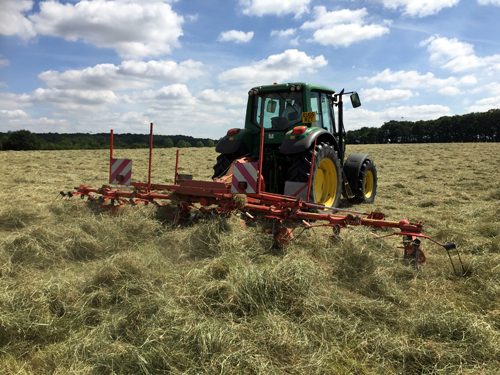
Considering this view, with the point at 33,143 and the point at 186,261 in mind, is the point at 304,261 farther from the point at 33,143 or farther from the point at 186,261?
the point at 33,143

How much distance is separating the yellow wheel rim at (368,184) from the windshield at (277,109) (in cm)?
253

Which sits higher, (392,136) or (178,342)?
(392,136)

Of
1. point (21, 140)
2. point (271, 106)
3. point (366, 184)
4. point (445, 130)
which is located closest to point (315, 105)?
point (271, 106)

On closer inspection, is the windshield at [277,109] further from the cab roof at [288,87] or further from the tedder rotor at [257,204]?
the tedder rotor at [257,204]

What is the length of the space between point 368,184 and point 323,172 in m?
2.24

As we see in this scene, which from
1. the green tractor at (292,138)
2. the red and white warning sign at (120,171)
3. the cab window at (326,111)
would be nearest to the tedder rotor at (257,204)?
the red and white warning sign at (120,171)

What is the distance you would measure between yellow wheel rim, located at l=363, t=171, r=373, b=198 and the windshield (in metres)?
2.53

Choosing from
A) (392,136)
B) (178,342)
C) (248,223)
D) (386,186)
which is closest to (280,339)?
(178,342)

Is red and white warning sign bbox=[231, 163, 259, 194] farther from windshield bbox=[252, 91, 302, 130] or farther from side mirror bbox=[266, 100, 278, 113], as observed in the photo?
side mirror bbox=[266, 100, 278, 113]

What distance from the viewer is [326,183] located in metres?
6.05

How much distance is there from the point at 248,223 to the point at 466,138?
61.4m

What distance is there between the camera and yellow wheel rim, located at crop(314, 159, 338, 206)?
19.1 feet

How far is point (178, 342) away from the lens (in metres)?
2.10

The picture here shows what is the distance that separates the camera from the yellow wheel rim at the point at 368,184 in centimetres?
759
